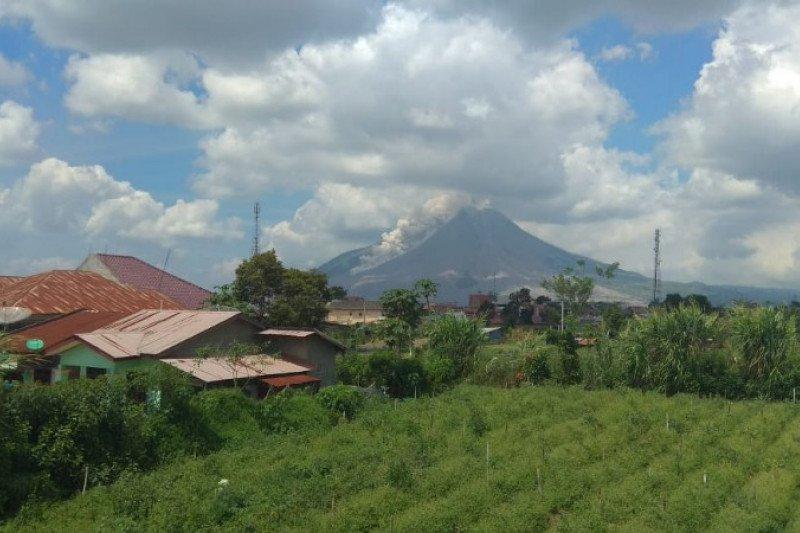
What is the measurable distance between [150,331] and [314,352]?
22.6ft

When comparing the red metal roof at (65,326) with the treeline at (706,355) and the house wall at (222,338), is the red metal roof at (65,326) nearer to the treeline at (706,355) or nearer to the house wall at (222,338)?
the house wall at (222,338)

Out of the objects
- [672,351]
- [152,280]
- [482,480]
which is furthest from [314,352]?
[152,280]

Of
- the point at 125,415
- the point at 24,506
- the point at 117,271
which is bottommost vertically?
the point at 24,506

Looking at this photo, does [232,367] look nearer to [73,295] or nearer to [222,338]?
[222,338]

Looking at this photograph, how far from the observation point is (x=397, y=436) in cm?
1911

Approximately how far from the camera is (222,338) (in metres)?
28.2

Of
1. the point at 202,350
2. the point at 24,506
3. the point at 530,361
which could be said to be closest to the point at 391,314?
the point at 530,361


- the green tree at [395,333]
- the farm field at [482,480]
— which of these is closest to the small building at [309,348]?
the farm field at [482,480]

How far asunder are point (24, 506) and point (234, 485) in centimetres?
416

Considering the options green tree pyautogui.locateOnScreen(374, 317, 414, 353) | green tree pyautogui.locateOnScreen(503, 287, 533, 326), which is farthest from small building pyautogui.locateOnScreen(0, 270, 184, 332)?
green tree pyautogui.locateOnScreen(503, 287, 533, 326)

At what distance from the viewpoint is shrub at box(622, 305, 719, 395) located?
91.4 ft

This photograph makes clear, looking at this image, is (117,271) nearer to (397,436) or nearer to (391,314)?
(391,314)

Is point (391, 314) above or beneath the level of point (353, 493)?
above

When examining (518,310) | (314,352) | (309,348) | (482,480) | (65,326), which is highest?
(518,310)
